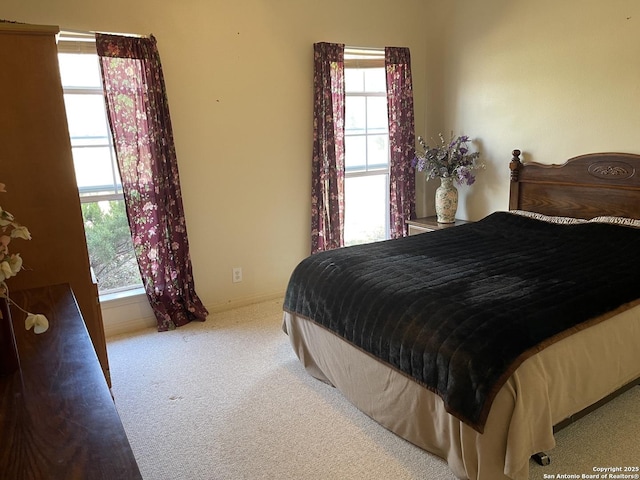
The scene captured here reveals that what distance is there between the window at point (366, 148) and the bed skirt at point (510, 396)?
2239 millimetres

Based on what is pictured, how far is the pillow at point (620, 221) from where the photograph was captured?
3.08 m

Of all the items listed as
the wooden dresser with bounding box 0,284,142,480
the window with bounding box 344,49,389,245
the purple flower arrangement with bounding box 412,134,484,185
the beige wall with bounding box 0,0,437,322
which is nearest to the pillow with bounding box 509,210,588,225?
the purple flower arrangement with bounding box 412,134,484,185

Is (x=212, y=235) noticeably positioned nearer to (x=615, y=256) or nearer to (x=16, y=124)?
(x=16, y=124)

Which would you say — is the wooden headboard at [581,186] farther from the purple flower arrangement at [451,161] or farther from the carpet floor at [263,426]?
the carpet floor at [263,426]

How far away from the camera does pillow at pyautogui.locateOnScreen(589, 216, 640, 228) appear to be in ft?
10.1

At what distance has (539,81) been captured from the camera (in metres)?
3.74

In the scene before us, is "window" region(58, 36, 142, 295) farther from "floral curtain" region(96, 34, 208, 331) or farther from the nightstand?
the nightstand

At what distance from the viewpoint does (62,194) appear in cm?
210

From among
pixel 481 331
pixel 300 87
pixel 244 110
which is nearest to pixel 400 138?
pixel 300 87

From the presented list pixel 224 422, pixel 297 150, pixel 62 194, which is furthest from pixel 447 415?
pixel 297 150

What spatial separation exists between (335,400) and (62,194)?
1705mm

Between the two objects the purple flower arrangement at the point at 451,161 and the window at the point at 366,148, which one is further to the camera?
the window at the point at 366,148

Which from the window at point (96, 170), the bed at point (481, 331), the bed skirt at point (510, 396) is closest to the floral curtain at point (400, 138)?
the bed at point (481, 331)

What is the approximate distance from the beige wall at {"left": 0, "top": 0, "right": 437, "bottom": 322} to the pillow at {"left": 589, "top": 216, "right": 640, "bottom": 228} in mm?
2246
